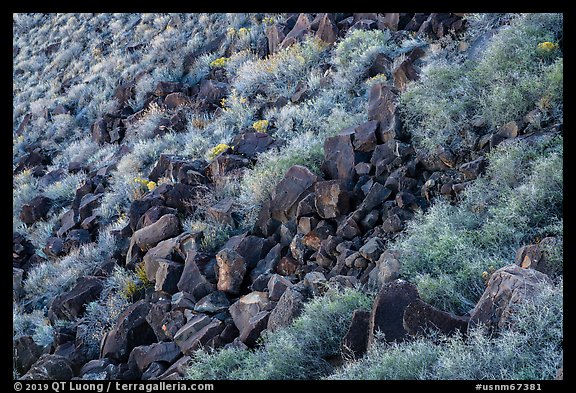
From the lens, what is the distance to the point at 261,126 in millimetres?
11094

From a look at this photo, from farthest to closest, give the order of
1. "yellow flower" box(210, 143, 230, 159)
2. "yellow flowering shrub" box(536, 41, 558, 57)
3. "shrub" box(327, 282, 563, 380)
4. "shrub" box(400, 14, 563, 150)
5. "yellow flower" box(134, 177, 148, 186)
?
"yellow flower" box(134, 177, 148, 186) → "yellow flower" box(210, 143, 230, 159) → "yellow flowering shrub" box(536, 41, 558, 57) → "shrub" box(400, 14, 563, 150) → "shrub" box(327, 282, 563, 380)

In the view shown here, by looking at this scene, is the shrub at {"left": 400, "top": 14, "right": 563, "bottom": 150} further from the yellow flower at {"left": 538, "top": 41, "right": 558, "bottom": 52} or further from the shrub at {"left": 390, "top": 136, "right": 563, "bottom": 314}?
the shrub at {"left": 390, "top": 136, "right": 563, "bottom": 314}

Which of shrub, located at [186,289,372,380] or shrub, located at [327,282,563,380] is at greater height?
shrub, located at [327,282,563,380]

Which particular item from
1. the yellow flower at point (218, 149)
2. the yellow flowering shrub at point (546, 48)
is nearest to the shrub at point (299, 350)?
the yellow flowering shrub at point (546, 48)

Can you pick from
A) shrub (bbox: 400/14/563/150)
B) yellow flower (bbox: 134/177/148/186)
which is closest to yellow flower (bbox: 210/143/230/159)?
yellow flower (bbox: 134/177/148/186)

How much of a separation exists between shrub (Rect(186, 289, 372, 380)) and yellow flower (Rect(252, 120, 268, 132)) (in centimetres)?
554

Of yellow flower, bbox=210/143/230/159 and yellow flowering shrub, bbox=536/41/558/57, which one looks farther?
yellow flower, bbox=210/143/230/159

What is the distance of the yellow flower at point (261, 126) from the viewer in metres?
11.1

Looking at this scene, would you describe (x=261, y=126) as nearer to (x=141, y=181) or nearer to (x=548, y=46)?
(x=141, y=181)

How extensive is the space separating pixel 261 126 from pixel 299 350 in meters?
6.23

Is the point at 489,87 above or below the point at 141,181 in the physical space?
above

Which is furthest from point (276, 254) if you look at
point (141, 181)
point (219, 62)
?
point (219, 62)

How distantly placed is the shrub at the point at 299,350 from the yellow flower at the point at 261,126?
5.54m

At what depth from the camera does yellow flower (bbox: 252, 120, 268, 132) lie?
11.1 meters
